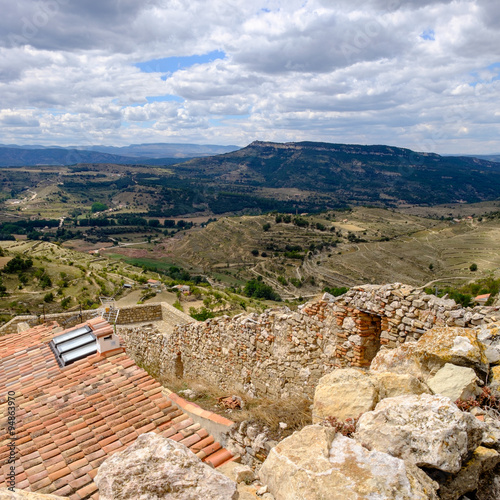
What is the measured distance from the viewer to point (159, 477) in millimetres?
3061

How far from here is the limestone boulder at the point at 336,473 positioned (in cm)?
292

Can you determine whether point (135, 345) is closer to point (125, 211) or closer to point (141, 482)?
point (141, 482)

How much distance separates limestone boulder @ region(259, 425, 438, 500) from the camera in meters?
2.92

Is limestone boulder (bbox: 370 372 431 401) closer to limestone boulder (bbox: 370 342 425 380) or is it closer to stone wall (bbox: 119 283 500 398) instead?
limestone boulder (bbox: 370 342 425 380)

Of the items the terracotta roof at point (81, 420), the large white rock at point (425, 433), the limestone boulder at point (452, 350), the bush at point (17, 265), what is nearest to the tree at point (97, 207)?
the bush at point (17, 265)

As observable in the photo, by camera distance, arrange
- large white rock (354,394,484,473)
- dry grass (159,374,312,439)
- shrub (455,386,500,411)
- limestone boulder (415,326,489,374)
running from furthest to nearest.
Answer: dry grass (159,374,312,439) → limestone boulder (415,326,489,374) → shrub (455,386,500,411) → large white rock (354,394,484,473)

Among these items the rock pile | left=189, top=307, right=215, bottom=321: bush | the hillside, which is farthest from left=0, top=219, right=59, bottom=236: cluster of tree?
the rock pile

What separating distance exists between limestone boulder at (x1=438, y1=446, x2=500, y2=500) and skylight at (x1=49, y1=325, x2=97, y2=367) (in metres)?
7.42

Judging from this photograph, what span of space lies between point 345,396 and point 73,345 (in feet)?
22.8

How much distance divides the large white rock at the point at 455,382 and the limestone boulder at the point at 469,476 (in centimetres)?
84

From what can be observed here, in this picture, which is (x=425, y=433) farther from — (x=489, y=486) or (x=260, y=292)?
(x=260, y=292)

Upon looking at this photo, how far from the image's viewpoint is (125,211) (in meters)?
172

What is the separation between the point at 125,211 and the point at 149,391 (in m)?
175

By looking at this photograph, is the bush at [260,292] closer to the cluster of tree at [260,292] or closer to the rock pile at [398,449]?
the cluster of tree at [260,292]
